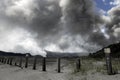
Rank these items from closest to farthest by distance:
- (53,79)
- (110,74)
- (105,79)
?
(105,79), (110,74), (53,79)

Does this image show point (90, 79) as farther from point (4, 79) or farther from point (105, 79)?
point (4, 79)

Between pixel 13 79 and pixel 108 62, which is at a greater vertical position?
pixel 108 62

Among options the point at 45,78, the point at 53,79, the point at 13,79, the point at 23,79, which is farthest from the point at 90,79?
the point at 13,79

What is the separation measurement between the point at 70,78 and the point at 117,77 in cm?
321

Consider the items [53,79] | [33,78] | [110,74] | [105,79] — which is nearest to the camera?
[105,79]

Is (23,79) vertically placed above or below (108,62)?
below

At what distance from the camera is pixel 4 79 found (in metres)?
16.1

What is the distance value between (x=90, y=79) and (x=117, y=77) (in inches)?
63.9

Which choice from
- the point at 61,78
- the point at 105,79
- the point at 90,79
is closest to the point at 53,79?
the point at 61,78

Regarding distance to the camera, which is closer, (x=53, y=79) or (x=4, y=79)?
(x=53, y=79)

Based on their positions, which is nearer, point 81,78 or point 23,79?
point 81,78

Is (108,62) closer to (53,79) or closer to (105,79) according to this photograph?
(105,79)

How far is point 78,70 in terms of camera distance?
16.3m

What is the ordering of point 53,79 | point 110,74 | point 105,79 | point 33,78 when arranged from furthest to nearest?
point 33,78
point 53,79
point 110,74
point 105,79
